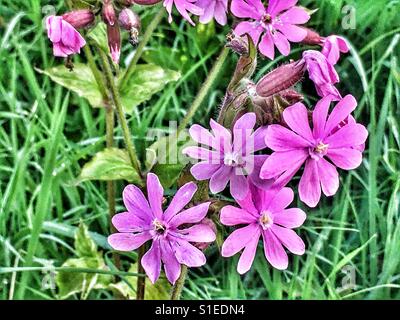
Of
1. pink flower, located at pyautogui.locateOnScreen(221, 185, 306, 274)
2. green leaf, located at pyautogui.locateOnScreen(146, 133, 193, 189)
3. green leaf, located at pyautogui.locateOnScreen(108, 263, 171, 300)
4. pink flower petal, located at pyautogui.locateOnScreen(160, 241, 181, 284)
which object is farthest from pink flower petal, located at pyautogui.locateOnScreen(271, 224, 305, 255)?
green leaf, located at pyautogui.locateOnScreen(108, 263, 171, 300)

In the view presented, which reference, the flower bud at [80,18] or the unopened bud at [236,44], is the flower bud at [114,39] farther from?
the unopened bud at [236,44]

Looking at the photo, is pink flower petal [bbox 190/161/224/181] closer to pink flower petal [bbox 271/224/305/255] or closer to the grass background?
pink flower petal [bbox 271/224/305/255]

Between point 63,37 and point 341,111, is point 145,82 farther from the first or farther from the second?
point 341,111

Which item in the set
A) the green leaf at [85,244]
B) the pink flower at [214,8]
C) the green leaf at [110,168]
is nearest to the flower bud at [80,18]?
the pink flower at [214,8]

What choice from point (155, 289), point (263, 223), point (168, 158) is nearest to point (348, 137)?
point (263, 223)

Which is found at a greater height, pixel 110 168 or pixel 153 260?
pixel 110 168
